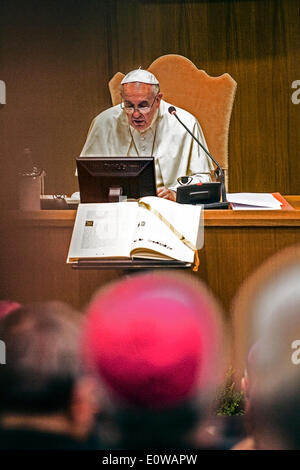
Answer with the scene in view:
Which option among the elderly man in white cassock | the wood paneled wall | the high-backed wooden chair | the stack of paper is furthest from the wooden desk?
the wood paneled wall

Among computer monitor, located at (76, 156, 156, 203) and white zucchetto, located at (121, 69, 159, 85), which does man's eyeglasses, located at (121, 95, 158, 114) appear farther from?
computer monitor, located at (76, 156, 156, 203)

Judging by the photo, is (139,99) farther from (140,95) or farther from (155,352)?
(155,352)

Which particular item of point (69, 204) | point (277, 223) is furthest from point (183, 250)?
point (69, 204)

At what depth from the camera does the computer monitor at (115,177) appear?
2330mm

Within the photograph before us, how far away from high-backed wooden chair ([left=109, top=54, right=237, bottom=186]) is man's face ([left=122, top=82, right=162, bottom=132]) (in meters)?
0.28

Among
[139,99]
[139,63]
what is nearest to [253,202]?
[139,99]

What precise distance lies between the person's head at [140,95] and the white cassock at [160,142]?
126mm

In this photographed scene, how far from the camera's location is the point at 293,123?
411 centimetres

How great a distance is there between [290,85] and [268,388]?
95.6 inches

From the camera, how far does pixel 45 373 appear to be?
7.39ft

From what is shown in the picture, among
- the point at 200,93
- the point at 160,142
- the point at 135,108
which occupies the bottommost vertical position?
the point at 160,142

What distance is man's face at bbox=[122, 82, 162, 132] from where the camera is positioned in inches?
142

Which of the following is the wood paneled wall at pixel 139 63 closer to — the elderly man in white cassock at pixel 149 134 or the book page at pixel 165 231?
the elderly man in white cassock at pixel 149 134

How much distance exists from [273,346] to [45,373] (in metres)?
0.78
